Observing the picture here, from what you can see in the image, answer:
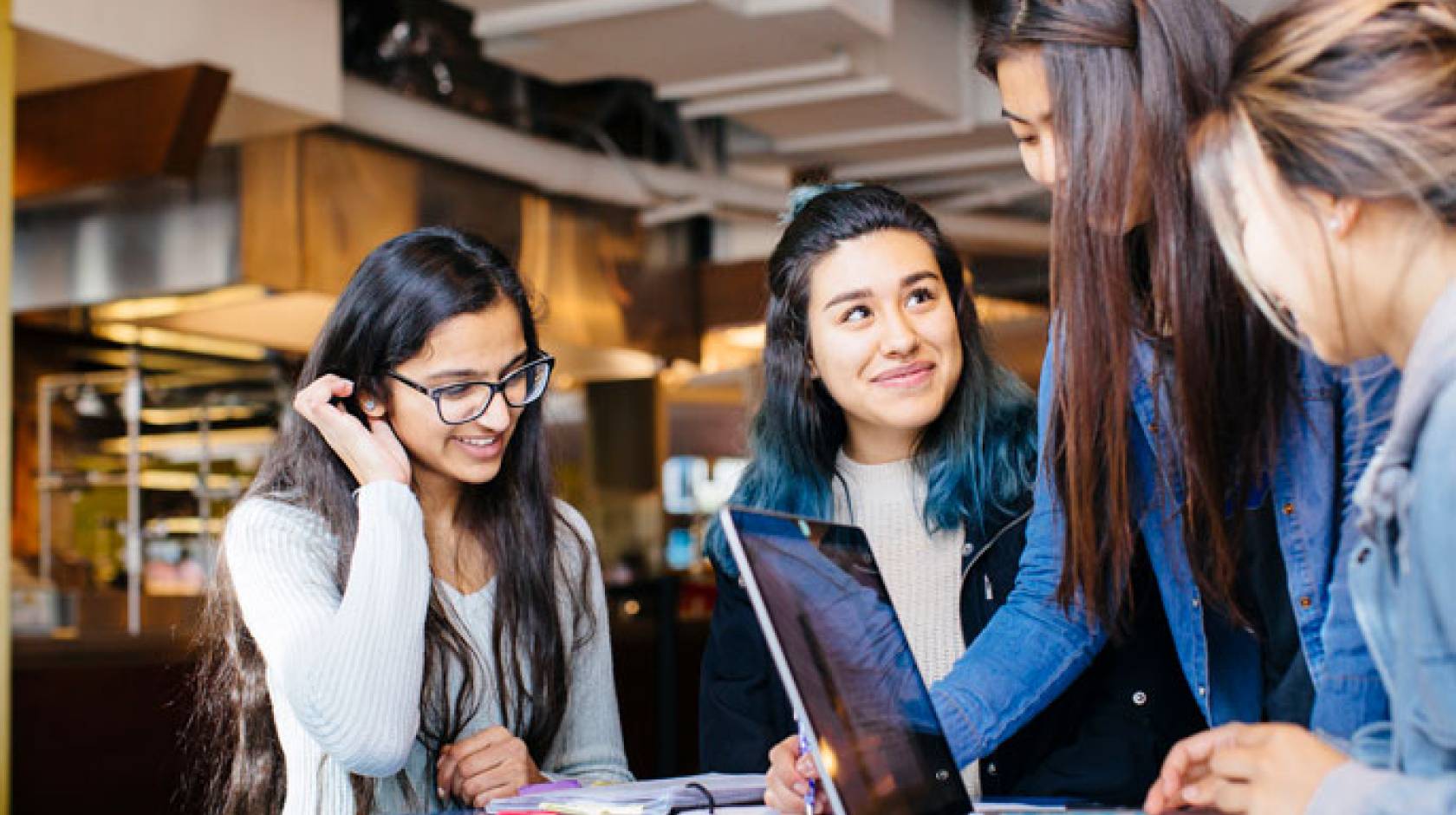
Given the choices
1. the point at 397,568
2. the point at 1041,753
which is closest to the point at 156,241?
the point at 397,568

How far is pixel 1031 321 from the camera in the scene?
8.22 metres

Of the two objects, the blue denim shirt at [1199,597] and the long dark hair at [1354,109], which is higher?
the long dark hair at [1354,109]

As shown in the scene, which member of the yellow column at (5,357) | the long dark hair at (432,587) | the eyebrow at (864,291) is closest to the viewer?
the long dark hair at (432,587)

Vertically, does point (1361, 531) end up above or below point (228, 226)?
below

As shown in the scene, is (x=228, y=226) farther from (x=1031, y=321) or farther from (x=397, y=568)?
(x=1031, y=321)

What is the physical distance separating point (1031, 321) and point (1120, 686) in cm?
637

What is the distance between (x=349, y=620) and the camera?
1.84 meters

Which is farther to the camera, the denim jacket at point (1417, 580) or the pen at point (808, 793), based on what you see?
the pen at point (808, 793)

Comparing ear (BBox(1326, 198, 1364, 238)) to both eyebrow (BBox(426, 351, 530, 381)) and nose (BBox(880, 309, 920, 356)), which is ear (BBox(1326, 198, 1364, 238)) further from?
eyebrow (BBox(426, 351, 530, 381))

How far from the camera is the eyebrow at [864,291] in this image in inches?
85.9

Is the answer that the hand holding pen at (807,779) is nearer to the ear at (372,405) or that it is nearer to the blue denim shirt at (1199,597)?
the blue denim shirt at (1199,597)

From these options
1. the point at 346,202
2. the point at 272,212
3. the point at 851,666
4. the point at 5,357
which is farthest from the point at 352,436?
the point at 346,202

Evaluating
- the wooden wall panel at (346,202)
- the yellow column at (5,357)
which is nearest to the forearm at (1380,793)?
the yellow column at (5,357)

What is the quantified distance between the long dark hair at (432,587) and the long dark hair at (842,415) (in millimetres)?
284
